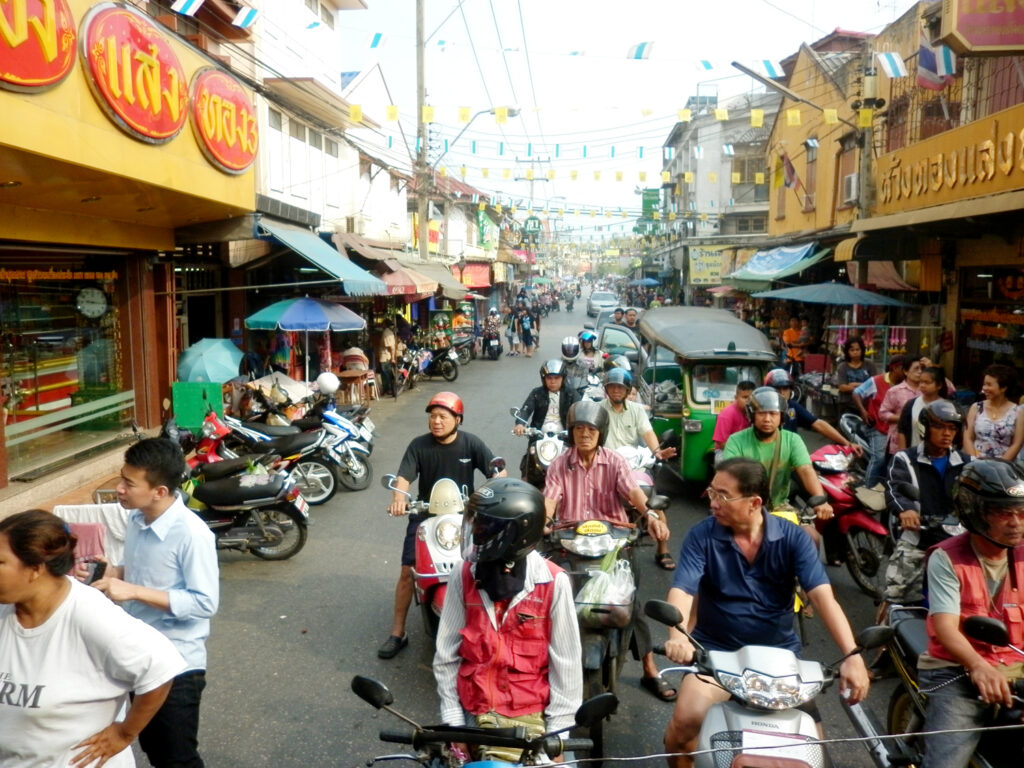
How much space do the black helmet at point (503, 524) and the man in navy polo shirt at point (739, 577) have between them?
823 millimetres

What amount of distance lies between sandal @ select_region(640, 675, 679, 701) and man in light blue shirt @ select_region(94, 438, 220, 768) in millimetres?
2610

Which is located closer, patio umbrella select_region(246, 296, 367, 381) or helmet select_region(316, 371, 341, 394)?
helmet select_region(316, 371, 341, 394)

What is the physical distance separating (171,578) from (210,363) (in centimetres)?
775

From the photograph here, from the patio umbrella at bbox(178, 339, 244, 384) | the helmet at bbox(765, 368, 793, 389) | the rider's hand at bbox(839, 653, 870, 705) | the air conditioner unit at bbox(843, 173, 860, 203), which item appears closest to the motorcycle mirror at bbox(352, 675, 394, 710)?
the rider's hand at bbox(839, 653, 870, 705)

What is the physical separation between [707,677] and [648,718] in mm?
1752

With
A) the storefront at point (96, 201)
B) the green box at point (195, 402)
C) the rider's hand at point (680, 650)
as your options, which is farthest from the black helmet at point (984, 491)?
Answer: the green box at point (195, 402)

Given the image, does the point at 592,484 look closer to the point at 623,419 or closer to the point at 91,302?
the point at 623,419

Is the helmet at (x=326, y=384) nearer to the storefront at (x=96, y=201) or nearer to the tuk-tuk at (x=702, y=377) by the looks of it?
the storefront at (x=96, y=201)

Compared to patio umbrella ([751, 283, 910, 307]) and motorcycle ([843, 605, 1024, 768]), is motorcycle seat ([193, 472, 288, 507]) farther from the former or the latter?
patio umbrella ([751, 283, 910, 307])

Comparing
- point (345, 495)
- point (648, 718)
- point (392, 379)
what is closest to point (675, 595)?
point (648, 718)

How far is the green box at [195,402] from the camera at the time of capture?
10070 millimetres

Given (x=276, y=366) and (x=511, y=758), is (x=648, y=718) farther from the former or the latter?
(x=276, y=366)

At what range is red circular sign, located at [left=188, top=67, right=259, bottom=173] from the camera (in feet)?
32.3

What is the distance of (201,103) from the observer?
991 centimetres
